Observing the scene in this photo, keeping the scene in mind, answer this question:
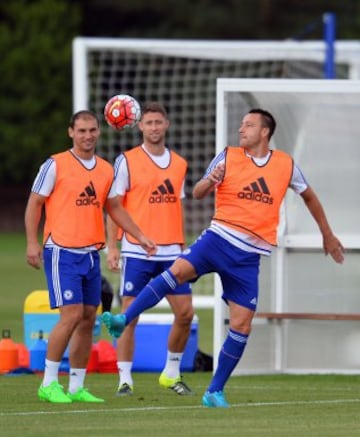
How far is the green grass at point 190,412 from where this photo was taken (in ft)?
30.5

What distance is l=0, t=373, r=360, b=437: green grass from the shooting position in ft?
30.5

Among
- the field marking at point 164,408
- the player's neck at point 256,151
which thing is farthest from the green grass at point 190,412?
the player's neck at point 256,151

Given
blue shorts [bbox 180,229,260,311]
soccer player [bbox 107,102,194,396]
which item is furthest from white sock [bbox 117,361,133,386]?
blue shorts [bbox 180,229,260,311]

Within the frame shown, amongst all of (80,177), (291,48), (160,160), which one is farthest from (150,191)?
(291,48)

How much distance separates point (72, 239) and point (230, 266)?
1.13m

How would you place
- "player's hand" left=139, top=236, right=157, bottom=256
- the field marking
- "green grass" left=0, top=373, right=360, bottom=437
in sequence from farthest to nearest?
"player's hand" left=139, top=236, right=157, bottom=256 < the field marking < "green grass" left=0, top=373, right=360, bottom=437

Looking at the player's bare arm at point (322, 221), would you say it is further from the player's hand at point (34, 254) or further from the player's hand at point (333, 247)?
the player's hand at point (34, 254)

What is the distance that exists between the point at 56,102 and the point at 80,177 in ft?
119

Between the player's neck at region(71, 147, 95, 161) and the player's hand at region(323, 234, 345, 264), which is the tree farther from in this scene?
the player's hand at region(323, 234, 345, 264)

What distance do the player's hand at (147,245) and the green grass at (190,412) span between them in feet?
3.44

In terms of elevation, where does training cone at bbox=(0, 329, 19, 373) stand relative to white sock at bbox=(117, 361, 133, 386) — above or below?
below

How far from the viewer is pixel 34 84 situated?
153ft

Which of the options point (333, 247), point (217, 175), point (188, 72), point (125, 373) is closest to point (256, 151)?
point (217, 175)

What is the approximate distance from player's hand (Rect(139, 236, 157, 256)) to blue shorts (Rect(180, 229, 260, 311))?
23.9 inches
